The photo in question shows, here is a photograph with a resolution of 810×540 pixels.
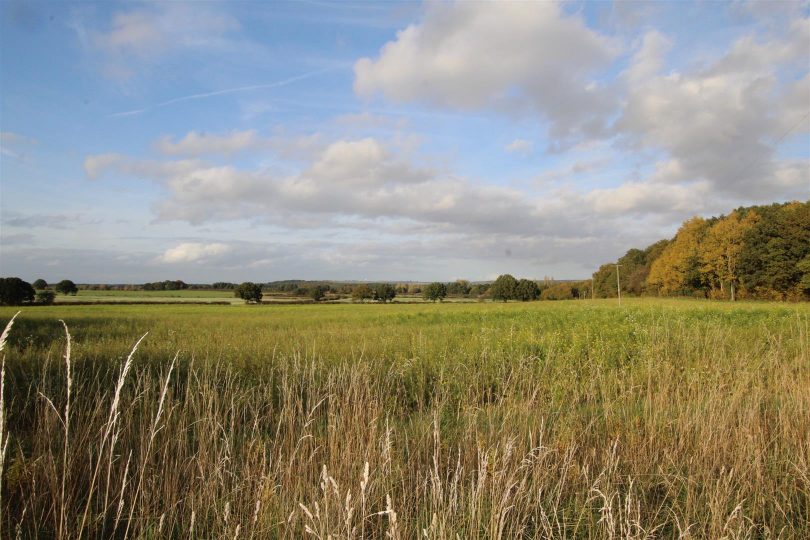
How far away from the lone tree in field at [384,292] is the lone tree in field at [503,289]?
81.5 ft

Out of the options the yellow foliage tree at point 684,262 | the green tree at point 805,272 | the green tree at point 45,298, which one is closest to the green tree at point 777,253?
the green tree at point 805,272

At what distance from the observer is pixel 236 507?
3865 mm

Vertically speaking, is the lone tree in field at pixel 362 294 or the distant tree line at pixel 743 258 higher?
the distant tree line at pixel 743 258

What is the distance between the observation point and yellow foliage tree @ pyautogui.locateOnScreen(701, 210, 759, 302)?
61.4m

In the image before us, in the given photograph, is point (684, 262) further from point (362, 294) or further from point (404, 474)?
point (404, 474)

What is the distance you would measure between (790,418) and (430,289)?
94.2 m

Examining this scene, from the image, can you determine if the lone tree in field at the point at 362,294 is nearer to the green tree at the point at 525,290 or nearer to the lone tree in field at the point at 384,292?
the lone tree in field at the point at 384,292

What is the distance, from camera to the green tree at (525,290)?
10800 cm

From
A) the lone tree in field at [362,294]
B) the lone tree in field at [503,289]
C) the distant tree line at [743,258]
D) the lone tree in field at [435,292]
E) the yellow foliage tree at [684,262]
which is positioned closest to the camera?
the distant tree line at [743,258]

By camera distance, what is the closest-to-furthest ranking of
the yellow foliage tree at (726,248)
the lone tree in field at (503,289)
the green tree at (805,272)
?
the green tree at (805,272) < the yellow foliage tree at (726,248) < the lone tree in field at (503,289)

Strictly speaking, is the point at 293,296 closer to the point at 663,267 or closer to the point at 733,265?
the point at 663,267

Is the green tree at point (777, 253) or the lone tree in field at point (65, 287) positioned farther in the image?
the lone tree in field at point (65, 287)

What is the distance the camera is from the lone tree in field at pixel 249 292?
88.0 metres

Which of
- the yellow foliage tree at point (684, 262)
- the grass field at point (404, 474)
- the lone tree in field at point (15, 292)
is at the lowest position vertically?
the grass field at point (404, 474)
